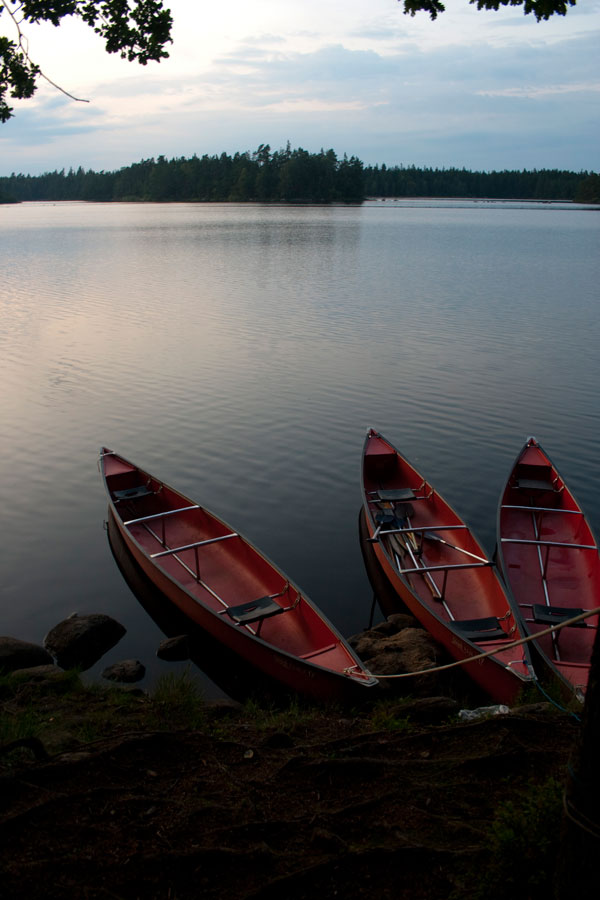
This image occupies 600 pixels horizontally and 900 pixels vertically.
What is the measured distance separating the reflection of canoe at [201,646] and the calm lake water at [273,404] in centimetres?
23

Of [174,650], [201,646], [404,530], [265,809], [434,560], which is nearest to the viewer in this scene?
[265,809]

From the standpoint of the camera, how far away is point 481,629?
9.91m

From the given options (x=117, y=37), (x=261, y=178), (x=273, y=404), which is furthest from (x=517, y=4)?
(x=261, y=178)

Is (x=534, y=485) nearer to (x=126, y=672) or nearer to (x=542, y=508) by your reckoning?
(x=542, y=508)

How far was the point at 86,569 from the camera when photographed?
43.9 feet

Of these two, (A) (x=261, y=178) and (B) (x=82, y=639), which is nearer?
(B) (x=82, y=639)

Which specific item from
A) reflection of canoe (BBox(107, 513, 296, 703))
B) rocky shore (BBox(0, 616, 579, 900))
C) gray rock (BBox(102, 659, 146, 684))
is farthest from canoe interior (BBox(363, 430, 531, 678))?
gray rock (BBox(102, 659, 146, 684))

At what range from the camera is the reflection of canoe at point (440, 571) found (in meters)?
9.34

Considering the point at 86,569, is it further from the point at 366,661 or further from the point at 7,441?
the point at 7,441

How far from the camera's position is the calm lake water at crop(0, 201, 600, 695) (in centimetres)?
1370

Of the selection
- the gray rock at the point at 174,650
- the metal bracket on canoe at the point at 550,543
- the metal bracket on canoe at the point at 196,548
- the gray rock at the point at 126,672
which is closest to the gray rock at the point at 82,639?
the gray rock at the point at 126,672

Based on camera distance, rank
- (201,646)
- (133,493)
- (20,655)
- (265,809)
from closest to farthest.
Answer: (265,809) → (20,655) → (201,646) → (133,493)

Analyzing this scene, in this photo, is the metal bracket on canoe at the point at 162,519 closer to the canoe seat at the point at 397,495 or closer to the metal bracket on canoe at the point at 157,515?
the metal bracket on canoe at the point at 157,515

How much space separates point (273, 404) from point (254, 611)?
12.3 m
